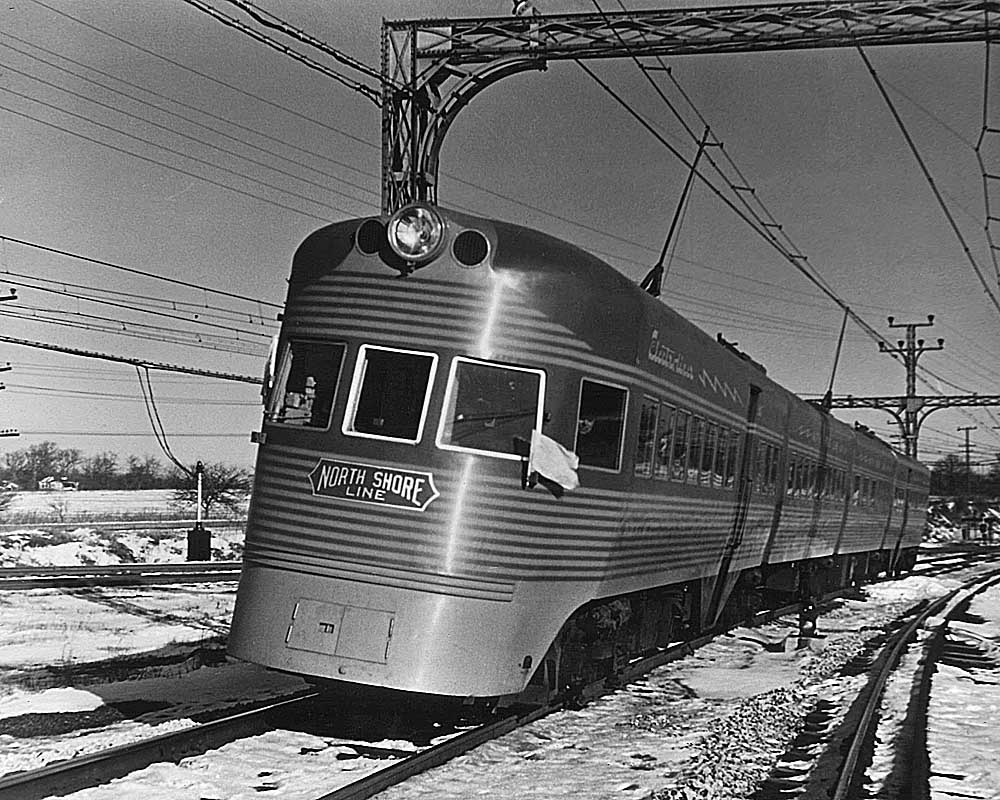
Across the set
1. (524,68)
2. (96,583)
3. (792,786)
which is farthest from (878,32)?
(96,583)

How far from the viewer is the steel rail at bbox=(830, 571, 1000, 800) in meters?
7.43

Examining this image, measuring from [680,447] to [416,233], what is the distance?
3.53 m

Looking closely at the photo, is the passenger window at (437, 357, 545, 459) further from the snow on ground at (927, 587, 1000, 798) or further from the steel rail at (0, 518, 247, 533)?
the steel rail at (0, 518, 247, 533)

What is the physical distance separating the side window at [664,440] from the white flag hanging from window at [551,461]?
5.52 ft

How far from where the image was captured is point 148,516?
49406 mm

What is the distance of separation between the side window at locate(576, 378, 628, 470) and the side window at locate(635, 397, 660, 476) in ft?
1.22

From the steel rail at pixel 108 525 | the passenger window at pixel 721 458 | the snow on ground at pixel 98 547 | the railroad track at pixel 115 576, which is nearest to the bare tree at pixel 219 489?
the steel rail at pixel 108 525

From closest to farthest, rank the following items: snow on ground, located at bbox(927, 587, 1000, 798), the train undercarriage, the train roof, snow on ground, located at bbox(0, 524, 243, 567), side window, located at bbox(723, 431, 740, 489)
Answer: snow on ground, located at bbox(927, 587, 1000, 798) < the train roof < the train undercarriage < side window, located at bbox(723, 431, 740, 489) < snow on ground, located at bbox(0, 524, 243, 567)

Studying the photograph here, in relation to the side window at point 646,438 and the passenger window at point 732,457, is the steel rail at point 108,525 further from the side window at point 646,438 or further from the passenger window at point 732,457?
the side window at point 646,438

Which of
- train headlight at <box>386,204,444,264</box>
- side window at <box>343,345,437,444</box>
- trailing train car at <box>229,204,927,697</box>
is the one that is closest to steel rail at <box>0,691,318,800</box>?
trailing train car at <box>229,204,927,697</box>

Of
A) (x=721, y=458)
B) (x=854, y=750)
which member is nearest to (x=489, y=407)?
(x=854, y=750)

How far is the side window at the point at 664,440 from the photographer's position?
386 inches

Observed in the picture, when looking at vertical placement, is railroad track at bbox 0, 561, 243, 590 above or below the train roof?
below

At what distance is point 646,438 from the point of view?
9.45 meters
